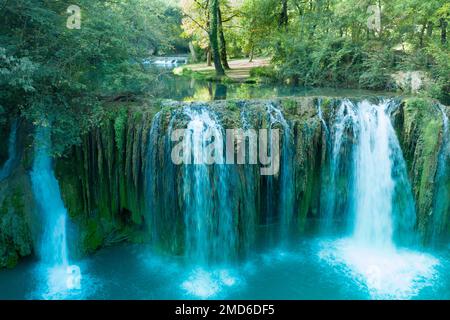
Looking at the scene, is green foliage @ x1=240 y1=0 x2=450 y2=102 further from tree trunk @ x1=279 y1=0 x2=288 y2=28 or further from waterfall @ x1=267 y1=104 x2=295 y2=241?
waterfall @ x1=267 y1=104 x2=295 y2=241

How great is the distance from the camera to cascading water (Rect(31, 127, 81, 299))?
9023 mm

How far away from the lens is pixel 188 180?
29.7 ft

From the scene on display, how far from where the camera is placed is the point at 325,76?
16281 millimetres

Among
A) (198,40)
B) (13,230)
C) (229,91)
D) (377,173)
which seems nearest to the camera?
(13,230)

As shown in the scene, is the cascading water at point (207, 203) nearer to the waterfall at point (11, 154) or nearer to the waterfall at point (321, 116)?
the waterfall at point (321, 116)

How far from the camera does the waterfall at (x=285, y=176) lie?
977 cm

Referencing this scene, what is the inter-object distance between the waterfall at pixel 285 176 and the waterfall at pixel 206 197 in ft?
5.46

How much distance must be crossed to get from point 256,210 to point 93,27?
6572mm

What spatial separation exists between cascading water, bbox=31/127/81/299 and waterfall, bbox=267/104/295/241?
225 inches

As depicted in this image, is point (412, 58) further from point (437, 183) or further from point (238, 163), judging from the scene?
point (238, 163)

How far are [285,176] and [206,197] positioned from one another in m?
2.40

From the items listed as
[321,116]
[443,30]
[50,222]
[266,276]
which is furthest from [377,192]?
[50,222]

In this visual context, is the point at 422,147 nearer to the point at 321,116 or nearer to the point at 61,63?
the point at 321,116

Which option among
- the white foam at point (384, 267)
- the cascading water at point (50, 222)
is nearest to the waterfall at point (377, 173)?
the white foam at point (384, 267)
